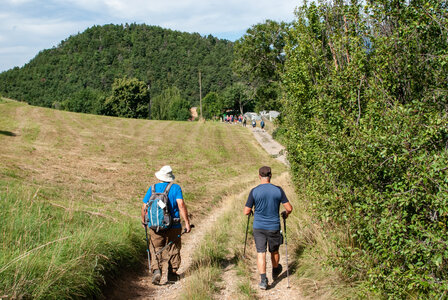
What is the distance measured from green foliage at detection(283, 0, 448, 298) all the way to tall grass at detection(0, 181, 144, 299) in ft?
10.9

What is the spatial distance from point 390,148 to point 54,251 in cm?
425

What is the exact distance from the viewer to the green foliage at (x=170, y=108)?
10069 cm

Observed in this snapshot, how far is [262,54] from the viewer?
3042 centimetres

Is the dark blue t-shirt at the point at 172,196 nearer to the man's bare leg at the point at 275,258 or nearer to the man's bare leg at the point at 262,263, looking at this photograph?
the man's bare leg at the point at 262,263

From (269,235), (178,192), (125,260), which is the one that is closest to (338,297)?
(269,235)

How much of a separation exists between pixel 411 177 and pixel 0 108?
38214mm

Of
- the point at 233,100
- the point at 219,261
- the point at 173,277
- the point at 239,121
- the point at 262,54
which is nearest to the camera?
the point at 173,277

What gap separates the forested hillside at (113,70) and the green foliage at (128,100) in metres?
48.3

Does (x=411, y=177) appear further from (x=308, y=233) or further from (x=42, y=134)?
(x=42, y=134)

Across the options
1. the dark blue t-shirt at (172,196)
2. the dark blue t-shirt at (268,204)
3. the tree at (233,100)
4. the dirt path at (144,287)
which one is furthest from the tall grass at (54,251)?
the tree at (233,100)

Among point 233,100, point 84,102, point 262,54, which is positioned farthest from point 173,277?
point 84,102

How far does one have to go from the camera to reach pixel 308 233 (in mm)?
7039

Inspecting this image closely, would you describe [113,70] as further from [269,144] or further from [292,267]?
[292,267]

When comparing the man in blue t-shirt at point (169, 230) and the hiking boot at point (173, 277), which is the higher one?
the man in blue t-shirt at point (169, 230)
